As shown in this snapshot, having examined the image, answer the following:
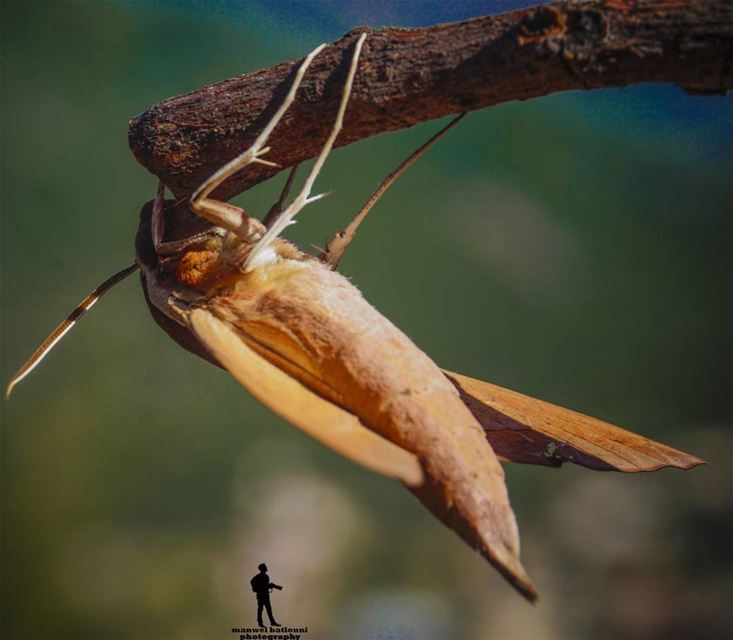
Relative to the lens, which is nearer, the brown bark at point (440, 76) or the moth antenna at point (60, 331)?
the brown bark at point (440, 76)

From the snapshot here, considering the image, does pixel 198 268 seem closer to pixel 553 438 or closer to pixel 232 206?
pixel 232 206

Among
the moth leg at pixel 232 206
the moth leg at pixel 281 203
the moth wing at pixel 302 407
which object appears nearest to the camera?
the moth wing at pixel 302 407

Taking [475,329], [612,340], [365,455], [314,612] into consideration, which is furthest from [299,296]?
[612,340]

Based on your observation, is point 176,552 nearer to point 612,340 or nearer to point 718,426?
point 612,340

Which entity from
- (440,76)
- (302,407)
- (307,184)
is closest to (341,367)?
(302,407)

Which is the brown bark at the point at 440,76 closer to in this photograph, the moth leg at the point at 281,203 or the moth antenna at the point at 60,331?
the moth leg at the point at 281,203

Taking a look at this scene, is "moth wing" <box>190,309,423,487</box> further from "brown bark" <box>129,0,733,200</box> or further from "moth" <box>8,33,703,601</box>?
"brown bark" <box>129,0,733,200</box>

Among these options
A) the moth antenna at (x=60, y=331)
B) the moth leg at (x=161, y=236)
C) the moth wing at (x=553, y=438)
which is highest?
the moth leg at (x=161, y=236)

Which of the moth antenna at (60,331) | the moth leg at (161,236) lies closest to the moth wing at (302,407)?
the moth leg at (161,236)
